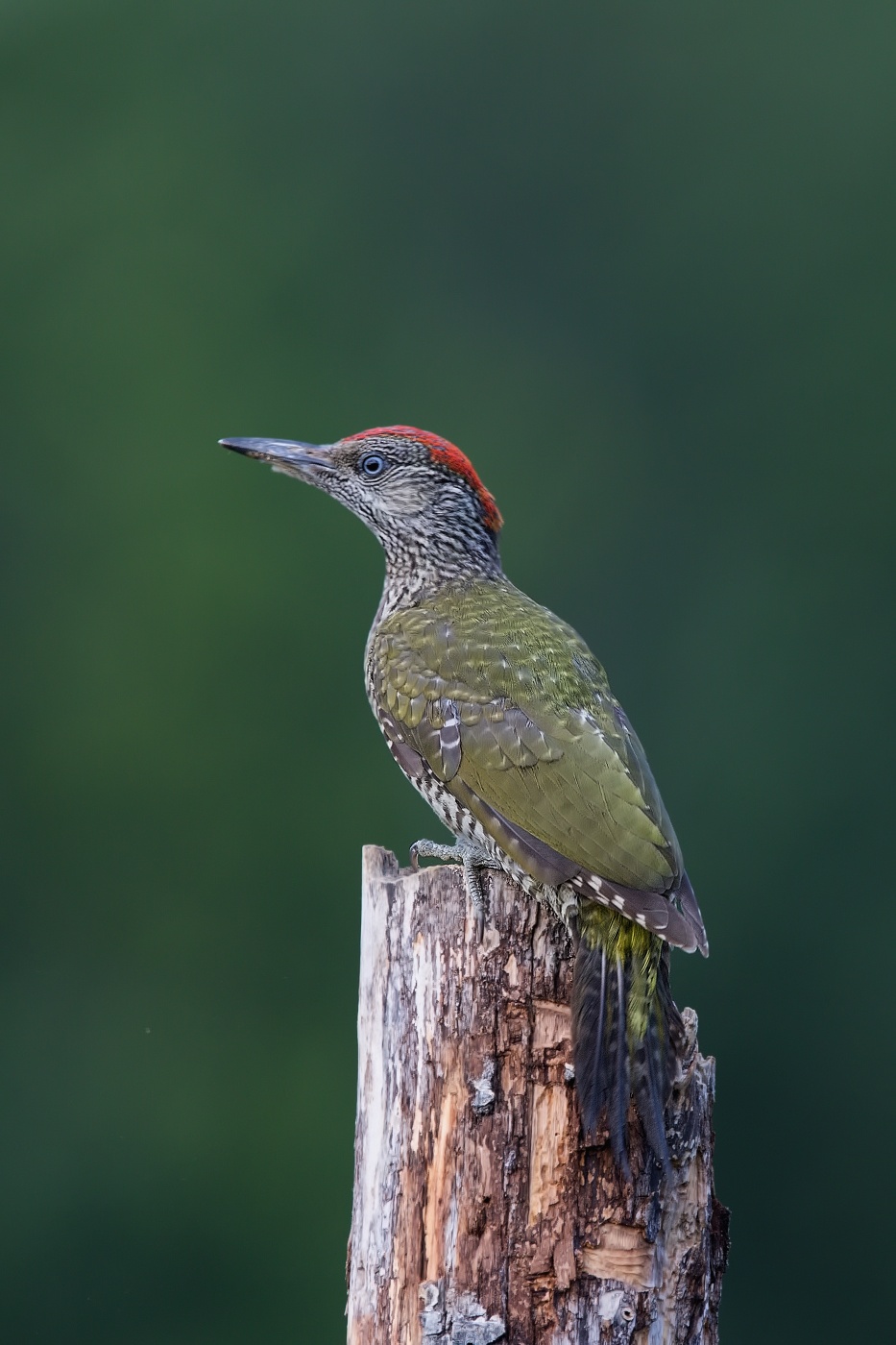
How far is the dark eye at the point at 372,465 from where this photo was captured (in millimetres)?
4641

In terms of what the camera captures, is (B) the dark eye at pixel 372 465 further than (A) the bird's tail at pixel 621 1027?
Yes

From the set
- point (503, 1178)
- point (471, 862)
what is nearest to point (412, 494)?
point (471, 862)

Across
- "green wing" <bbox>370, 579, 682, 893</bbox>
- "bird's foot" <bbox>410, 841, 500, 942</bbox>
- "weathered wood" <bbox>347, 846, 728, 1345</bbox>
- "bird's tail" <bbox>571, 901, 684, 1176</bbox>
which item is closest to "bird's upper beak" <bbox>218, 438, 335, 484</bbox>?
"green wing" <bbox>370, 579, 682, 893</bbox>

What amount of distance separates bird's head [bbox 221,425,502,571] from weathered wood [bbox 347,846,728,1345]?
5.04ft

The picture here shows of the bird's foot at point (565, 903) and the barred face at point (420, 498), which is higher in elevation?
the barred face at point (420, 498)

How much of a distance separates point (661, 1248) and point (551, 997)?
1.75ft

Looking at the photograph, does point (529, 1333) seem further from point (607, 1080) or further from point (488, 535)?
point (488, 535)

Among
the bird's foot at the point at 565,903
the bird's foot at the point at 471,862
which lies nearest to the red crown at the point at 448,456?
the bird's foot at the point at 471,862

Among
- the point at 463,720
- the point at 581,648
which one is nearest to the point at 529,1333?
the point at 463,720

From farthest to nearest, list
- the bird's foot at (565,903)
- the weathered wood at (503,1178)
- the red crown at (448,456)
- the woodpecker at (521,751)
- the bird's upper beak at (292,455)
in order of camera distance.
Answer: the bird's upper beak at (292,455) < the red crown at (448,456) < the bird's foot at (565,903) < the woodpecker at (521,751) < the weathered wood at (503,1178)

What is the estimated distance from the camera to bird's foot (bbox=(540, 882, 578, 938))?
3301mm

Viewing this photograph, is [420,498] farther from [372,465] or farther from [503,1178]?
[503,1178]

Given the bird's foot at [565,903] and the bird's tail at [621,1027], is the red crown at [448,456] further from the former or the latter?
the bird's tail at [621,1027]

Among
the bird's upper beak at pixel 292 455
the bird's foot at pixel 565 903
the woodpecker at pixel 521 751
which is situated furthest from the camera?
the bird's upper beak at pixel 292 455
